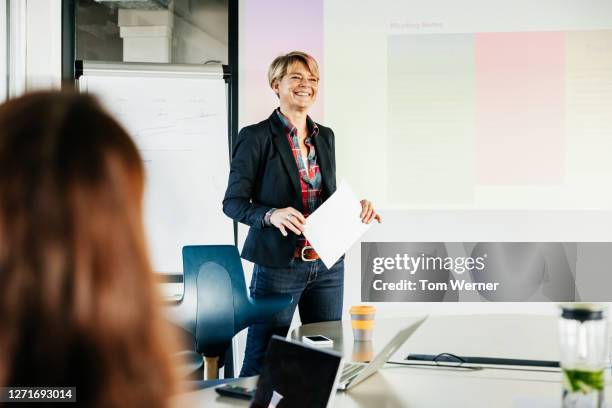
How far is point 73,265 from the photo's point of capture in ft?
1.77

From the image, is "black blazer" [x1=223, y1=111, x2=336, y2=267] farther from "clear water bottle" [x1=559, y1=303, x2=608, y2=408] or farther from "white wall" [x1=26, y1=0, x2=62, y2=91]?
"clear water bottle" [x1=559, y1=303, x2=608, y2=408]

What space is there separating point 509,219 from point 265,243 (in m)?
1.70

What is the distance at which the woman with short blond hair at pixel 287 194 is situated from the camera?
2705mm

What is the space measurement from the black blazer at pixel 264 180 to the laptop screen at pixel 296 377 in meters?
1.49

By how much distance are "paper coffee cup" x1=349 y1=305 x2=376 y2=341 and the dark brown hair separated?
4.58 ft

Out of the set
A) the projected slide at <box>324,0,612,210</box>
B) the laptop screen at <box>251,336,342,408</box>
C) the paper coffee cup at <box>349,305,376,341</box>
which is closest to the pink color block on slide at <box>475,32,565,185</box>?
the projected slide at <box>324,0,612,210</box>

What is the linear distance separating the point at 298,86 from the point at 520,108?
5.11 ft

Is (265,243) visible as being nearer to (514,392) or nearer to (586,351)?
(514,392)

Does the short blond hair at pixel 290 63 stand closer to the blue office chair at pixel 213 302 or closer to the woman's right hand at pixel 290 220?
the woman's right hand at pixel 290 220

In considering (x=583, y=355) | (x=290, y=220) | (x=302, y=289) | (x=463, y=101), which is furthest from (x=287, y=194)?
(x=583, y=355)

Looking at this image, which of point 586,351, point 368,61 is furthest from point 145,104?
point 586,351

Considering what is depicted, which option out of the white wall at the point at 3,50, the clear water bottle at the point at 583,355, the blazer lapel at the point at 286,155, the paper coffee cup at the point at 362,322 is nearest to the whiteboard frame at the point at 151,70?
the white wall at the point at 3,50

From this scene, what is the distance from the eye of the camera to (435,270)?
12.5 ft

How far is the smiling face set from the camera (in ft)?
9.37
